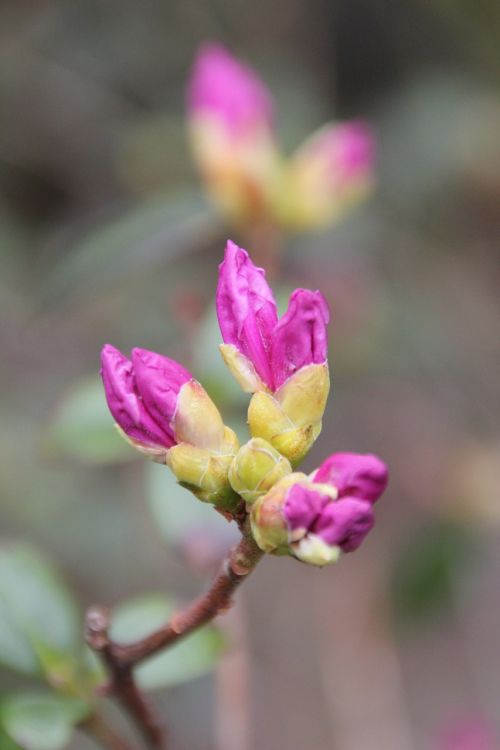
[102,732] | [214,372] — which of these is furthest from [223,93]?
[102,732]

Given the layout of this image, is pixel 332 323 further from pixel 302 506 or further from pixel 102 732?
pixel 302 506

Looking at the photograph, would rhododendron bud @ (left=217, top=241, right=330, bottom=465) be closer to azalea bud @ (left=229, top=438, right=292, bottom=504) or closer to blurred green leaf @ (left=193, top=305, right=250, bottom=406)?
azalea bud @ (left=229, top=438, right=292, bottom=504)

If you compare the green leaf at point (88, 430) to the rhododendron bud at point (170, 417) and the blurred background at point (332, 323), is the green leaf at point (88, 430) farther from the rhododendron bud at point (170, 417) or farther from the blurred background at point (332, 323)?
the blurred background at point (332, 323)

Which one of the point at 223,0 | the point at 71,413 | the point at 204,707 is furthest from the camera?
the point at 223,0

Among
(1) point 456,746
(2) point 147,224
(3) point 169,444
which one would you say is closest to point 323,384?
(3) point 169,444

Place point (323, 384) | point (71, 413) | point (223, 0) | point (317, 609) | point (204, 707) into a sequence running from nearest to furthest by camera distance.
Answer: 1. point (323, 384)
2. point (71, 413)
3. point (204, 707)
4. point (317, 609)
5. point (223, 0)

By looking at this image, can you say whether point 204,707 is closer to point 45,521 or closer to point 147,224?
point 45,521

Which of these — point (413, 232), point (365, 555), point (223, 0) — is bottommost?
point (365, 555)

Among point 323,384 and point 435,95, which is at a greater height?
point 435,95
